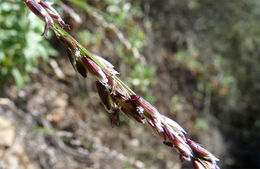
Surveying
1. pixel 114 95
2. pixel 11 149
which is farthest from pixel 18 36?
pixel 114 95

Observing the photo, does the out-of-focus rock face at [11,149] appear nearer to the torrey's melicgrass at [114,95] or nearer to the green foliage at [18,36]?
the green foliage at [18,36]

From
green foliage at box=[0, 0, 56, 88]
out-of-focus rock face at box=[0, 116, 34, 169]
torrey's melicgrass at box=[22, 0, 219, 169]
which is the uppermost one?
green foliage at box=[0, 0, 56, 88]

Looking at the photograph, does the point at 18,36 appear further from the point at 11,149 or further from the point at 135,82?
the point at 135,82

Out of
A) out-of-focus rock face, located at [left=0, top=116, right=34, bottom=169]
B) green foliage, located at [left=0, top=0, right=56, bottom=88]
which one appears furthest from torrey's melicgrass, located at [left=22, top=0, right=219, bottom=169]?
out-of-focus rock face, located at [left=0, top=116, right=34, bottom=169]

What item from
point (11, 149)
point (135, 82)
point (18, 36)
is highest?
point (135, 82)

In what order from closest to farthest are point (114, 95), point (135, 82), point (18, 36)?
point (114, 95)
point (18, 36)
point (135, 82)

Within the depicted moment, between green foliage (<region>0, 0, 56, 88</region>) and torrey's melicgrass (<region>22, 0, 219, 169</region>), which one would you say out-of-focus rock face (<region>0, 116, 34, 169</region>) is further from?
torrey's melicgrass (<region>22, 0, 219, 169</region>)
